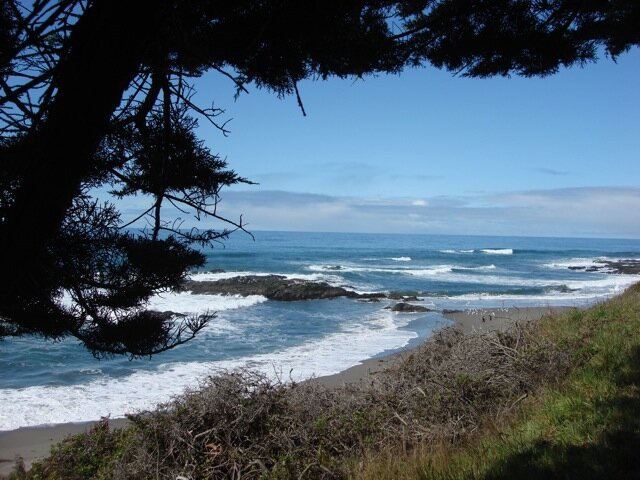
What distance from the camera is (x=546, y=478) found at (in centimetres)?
309

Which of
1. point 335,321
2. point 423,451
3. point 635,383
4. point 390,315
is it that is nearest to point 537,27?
point 635,383

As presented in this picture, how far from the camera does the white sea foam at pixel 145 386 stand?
923 centimetres

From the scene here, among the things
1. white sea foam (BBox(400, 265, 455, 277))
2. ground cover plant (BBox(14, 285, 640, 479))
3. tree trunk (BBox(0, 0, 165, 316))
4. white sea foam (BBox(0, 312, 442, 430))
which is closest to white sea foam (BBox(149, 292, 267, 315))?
white sea foam (BBox(0, 312, 442, 430))

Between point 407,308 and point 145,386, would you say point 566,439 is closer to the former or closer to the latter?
point 145,386

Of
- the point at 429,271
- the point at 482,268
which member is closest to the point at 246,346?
the point at 429,271

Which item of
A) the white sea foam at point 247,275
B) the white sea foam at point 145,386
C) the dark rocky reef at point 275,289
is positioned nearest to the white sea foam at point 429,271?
the white sea foam at point 247,275

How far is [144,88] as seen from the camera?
295 centimetres

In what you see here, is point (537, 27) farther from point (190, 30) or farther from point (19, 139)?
point (19, 139)

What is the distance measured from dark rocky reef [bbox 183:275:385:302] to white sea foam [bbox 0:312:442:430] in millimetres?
10645

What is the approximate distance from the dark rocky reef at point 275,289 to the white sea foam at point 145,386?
10.6m

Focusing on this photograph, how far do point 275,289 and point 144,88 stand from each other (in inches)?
959

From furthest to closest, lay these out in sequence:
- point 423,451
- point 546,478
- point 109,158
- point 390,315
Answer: point 390,315
point 423,451
point 109,158
point 546,478

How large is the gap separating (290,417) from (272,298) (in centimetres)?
2078

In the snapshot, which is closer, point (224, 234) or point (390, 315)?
point (224, 234)
